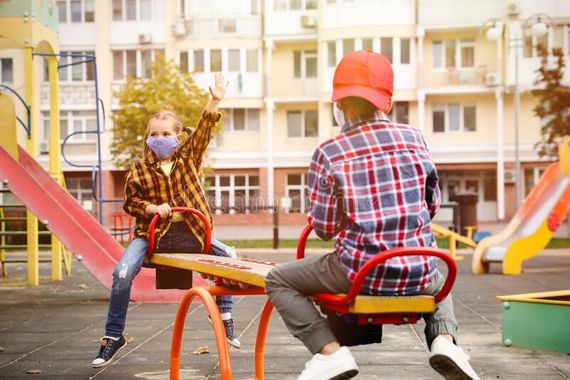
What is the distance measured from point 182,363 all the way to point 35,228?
6557 millimetres

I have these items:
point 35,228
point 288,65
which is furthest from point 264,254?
point 288,65

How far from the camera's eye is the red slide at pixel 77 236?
10.2 m

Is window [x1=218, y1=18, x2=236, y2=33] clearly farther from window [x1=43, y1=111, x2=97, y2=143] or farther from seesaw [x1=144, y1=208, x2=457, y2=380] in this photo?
seesaw [x1=144, y1=208, x2=457, y2=380]

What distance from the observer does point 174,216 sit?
249 inches

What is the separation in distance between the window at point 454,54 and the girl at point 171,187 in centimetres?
3680

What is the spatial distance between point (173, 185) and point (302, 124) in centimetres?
3745

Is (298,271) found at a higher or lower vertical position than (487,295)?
higher

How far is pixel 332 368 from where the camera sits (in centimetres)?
367

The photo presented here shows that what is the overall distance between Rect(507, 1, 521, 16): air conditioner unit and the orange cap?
126 feet

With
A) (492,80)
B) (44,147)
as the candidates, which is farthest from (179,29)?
(492,80)

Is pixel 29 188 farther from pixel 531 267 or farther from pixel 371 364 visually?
pixel 531 267

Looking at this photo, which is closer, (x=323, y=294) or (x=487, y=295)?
(x=323, y=294)

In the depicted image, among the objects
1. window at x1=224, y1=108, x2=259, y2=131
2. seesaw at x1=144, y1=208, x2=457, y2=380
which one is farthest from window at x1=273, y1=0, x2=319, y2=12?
seesaw at x1=144, y1=208, x2=457, y2=380

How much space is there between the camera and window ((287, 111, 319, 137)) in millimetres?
43562
